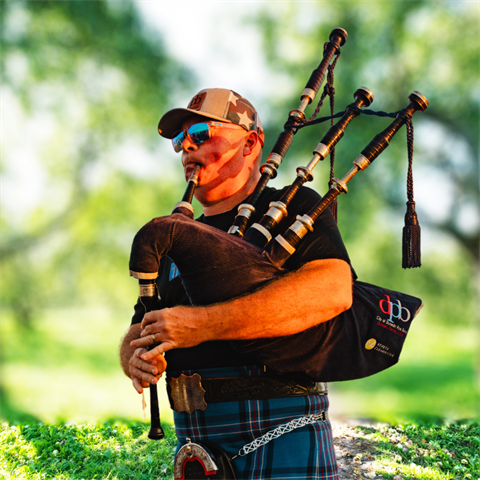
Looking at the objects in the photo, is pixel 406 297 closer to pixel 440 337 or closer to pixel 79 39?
pixel 79 39

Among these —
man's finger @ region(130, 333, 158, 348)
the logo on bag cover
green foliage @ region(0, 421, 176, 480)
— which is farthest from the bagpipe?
green foliage @ region(0, 421, 176, 480)

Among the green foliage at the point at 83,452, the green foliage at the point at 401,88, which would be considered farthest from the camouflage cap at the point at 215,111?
the green foliage at the point at 401,88

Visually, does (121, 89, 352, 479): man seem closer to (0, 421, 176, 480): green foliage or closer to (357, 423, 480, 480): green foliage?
(0, 421, 176, 480): green foliage

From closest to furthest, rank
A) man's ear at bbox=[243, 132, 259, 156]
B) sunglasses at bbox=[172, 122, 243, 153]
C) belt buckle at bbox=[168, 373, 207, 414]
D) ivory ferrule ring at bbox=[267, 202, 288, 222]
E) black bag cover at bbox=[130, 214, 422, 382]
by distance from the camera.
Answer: black bag cover at bbox=[130, 214, 422, 382]
ivory ferrule ring at bbox=[267, 202, 288, 222]
belt buckle at bbox=[168, 373, 207, 414]
sunglasses at bbox=[172, 122, 243, 153]
man's ear at bbox=[243, 132, 259, 156]

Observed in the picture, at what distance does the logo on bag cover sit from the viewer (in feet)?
5.75

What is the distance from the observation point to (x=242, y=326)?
1505 mm

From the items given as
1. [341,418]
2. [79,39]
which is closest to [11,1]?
[79,39]

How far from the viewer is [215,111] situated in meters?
1.92

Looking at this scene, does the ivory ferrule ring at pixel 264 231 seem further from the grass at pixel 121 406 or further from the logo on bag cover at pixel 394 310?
the grass at pixel 121 406

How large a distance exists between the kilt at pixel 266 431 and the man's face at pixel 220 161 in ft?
2.25

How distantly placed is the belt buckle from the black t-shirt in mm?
44

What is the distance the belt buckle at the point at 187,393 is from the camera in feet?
5.83

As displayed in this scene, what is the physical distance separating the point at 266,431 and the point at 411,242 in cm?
89

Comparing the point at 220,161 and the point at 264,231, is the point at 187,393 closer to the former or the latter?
the point at 264,231
